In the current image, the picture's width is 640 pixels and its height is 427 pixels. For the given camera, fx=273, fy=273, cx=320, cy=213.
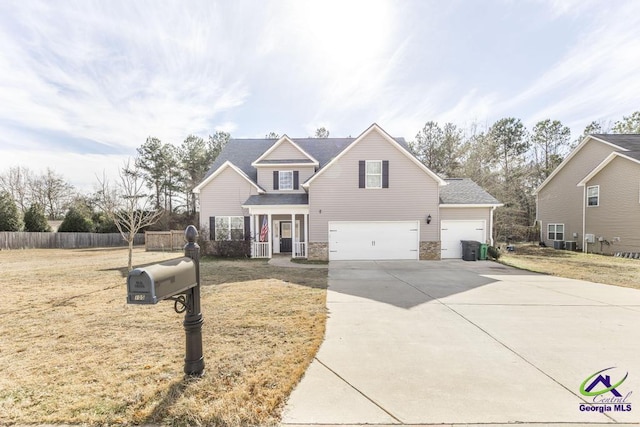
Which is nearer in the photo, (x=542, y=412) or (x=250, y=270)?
(x=542, y=412)

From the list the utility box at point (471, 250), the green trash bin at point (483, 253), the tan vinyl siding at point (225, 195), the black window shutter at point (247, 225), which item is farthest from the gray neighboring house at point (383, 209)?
the tan vinyl siding at point (225, 195)

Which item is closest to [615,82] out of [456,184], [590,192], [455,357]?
[456,184]

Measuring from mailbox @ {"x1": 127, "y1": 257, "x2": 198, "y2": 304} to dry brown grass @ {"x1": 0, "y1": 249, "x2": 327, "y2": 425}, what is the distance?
1088 mm

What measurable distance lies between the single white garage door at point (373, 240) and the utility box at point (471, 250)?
2341 millimetres

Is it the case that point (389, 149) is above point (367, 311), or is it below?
above

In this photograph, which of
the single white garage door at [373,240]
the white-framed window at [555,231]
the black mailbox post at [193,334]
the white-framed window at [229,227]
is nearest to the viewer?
the black mailbox post at [193,334]

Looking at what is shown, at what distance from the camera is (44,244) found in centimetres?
2344

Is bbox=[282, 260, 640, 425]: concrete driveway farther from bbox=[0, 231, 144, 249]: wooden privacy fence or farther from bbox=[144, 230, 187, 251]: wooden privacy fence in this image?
bbox=[0, 231, 144, 249]: wooden privacy fence

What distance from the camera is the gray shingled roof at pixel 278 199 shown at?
591 inches

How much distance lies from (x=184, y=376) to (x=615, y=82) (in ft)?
64.4

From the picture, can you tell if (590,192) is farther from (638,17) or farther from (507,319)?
(507,319)

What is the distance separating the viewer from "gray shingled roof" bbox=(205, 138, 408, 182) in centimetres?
1828

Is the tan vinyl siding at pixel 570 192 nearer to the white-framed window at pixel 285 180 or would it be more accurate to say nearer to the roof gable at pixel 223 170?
the white-framed window at pixel 285 180

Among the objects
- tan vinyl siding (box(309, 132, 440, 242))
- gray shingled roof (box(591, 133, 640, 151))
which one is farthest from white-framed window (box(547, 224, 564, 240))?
tan vinyl siding (box(309, 132, 440, 242))
